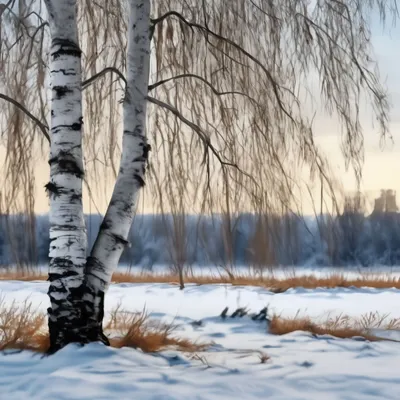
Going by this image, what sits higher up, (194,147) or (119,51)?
(119,51)

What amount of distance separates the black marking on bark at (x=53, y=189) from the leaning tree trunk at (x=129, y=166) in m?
0.35

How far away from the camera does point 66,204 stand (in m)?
4.55

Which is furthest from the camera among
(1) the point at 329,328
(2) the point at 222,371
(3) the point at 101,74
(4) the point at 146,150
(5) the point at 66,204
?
(1) the point at 329,328

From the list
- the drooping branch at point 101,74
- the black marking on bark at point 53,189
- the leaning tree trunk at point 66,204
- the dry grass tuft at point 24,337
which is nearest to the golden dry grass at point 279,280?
the dry grass tuft at point 24,337


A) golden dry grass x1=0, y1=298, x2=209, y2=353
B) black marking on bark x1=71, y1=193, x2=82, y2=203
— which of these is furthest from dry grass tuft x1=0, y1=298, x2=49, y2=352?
black marking on bark x1=71, y1=193, x2=82, y2=203

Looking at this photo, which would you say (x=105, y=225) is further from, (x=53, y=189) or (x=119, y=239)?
(x=53, y=189)

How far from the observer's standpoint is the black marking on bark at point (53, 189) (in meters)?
4.57

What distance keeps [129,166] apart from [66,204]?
0.49 m

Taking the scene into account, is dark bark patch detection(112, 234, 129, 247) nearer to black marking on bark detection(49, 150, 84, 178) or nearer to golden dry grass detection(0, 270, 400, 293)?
black marking on bark detection(49, 150, 84, 178)

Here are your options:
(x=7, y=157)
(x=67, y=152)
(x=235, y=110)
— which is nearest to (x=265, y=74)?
(x=235, y=110)

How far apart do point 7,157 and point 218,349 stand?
2018 millimetres

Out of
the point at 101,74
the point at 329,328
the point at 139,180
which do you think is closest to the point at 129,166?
the point at 139,180

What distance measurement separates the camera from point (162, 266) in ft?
42.5

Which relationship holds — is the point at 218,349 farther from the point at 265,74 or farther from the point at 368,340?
the point at 265,74
